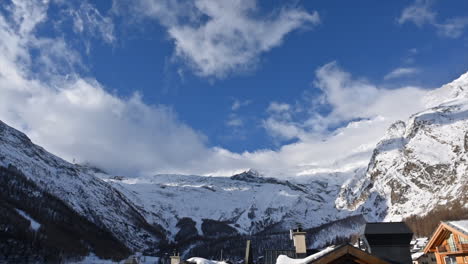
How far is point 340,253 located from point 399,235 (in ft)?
48.7

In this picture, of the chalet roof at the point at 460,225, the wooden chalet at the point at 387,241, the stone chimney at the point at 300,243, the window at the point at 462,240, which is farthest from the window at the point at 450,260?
the stone chimney at the point at 300,243

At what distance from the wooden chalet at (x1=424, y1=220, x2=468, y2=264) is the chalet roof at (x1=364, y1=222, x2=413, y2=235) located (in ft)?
21.6

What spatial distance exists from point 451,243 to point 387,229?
10933 millimetres

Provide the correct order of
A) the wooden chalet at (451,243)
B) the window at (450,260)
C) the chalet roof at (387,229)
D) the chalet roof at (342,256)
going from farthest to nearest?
the window at (450,260) → the wooden chalet at (451,243) → the chalet roof at (387,229) → the chalet roof at (342,256)

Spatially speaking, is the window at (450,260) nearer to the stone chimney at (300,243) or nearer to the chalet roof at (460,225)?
the chalet roof at (460,225)

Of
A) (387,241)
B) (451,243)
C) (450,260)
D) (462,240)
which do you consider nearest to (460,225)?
(462,240)

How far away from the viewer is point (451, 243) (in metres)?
33.7

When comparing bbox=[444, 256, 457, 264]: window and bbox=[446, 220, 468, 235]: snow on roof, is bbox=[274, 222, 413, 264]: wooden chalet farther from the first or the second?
bbox=[444, 256, 457, 264]: window

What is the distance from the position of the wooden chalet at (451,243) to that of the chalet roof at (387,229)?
21.6 ft

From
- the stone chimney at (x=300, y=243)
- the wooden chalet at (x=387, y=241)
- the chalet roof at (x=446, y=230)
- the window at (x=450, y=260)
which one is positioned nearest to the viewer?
the stone chimney at (x=300, y=243)

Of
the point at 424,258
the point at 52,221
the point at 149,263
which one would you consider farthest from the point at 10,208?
the point at 424,258

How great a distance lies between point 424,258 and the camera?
70688 millimetres

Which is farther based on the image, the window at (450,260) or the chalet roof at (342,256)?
the window at (450,260)

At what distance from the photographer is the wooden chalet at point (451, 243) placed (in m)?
30.9
